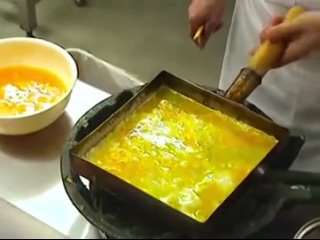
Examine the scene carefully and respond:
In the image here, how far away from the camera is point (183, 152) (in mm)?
794

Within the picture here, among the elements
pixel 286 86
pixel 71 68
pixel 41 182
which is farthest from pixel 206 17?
pixel 41 182

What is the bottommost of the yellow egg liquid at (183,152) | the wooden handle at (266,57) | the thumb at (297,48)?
the yellow egg liquid at (183,152)

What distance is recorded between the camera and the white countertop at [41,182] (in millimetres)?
793

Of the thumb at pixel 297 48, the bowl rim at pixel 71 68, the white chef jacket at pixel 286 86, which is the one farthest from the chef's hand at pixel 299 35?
the bowl rim at pixel 71 68

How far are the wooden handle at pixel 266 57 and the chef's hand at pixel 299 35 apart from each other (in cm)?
1

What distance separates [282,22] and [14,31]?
4.51 feet

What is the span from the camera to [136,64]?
211 centimetres

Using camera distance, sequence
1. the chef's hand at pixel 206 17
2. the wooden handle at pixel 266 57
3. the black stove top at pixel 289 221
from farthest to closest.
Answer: the chef's hand at pixel 206 17 → the wooden handle at pixel 266 57 → the black stove top at pixel 289 221

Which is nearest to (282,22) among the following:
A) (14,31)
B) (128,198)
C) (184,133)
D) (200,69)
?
(184,133)

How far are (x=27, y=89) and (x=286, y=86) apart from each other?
1.51 ft

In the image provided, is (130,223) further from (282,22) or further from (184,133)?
(282,22)

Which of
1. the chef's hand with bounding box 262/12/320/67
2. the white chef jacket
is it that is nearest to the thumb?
the chef's hand with bounding box 262/12/320/67

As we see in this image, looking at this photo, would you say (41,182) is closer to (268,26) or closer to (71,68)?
(71,68)

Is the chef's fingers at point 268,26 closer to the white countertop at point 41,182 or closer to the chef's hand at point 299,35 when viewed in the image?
the chef's hand at point 299,35
